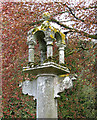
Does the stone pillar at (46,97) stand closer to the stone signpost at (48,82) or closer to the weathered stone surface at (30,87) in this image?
the stone signpost at (48,82)

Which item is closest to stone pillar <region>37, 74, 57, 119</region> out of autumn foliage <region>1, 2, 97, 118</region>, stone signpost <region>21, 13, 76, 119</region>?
stone signpost <region>21, 13, 76, 119</region>

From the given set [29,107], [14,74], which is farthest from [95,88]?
[14,74]

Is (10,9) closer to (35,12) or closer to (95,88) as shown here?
(35,12)

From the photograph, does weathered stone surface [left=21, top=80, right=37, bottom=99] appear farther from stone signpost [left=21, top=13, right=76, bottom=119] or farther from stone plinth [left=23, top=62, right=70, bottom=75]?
stone plinth [left=23, top=62, right=70, bottom=75]

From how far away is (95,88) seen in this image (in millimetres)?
11242

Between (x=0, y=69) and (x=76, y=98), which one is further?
(x=76, y=98)

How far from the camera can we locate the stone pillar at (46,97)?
441cm

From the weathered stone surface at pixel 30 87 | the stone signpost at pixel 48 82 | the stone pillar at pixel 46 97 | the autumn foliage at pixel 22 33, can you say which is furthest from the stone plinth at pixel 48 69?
the autumn foliage at pixel 22 33

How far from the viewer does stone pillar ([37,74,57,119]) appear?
4406mm

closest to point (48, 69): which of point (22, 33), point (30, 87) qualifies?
point (30, 87)

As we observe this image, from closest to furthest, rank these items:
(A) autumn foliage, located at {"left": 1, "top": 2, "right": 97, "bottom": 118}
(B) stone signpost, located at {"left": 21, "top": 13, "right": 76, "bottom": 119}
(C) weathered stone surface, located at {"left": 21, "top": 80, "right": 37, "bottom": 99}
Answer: (B) stone signpost, located at {"left": 21, "top": 13, "right": 76, "bottom": 119}, (C) weathered stone surface, located at {"left": 21, "top": 80, "right": 37, "bottom": 99}, (A) autumn foliage, located at {"left": 1, "top": 2, "right": 97, "bottom": 118}

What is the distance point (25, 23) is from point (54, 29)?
507 cm

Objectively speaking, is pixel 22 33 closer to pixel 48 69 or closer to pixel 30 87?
pixel 30 87

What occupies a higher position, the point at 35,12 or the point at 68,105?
the point at 35,12
